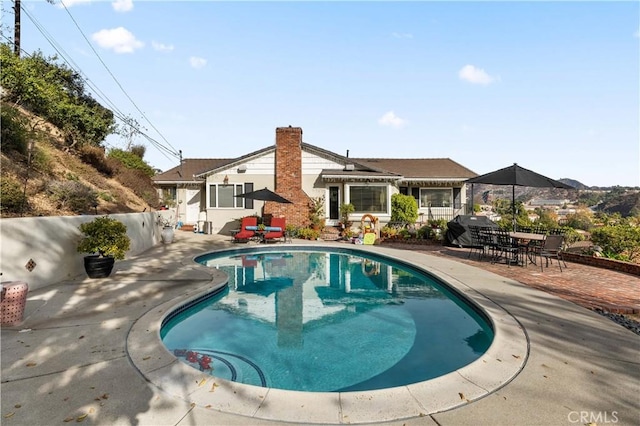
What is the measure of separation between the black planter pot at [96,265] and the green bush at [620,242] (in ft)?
50.1

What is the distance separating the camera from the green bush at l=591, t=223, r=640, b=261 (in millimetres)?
10109

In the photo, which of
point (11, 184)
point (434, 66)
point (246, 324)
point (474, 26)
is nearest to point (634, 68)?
point (474, 26)

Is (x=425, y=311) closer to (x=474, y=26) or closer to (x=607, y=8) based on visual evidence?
(x=607, y=8)

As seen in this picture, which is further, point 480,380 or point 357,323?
point 357,323

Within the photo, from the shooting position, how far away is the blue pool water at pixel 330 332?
4.55m

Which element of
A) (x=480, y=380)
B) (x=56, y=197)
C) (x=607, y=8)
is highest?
(x=607, y=8)

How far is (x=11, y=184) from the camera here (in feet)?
28.8

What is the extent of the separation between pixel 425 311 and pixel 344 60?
14.8m

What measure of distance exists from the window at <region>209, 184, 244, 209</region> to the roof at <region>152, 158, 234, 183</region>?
1.89m

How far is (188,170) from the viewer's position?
24656 millimetres

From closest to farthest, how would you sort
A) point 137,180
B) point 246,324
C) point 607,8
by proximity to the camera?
point 246,324, point 607,8, point 137,180

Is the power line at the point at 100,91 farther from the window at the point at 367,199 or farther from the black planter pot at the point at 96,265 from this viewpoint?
the window at the point at 367,199

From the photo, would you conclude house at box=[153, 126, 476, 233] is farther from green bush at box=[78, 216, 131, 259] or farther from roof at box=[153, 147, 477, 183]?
green bush at box=[78, 216, 131, 259]

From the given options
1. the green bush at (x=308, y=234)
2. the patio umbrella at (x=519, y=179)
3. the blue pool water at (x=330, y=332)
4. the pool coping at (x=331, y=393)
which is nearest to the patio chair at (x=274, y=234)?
the green bush at (x=308, y=234)
